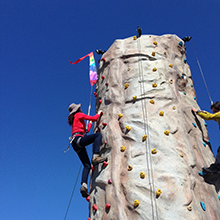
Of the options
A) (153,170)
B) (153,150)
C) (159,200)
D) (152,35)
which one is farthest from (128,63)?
(159,200)

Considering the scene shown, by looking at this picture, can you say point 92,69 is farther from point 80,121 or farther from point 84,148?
point 84,148

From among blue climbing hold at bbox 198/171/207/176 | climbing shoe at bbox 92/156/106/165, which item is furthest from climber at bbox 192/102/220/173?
climbing shoe at bbox 92/156/106/165

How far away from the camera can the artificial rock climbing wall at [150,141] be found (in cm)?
387

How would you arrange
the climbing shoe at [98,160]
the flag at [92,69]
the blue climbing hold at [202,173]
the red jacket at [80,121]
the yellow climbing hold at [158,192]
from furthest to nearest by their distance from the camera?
the flag at [92,69] < the red jacket at [80,121] < the climbing shoe at [98,160] < the blue climbing hold at [202,173] < the yellow climbing hold at [158,192]

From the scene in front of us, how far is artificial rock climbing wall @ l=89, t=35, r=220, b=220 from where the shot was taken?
387cm

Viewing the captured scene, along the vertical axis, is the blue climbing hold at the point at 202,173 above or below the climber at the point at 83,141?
below

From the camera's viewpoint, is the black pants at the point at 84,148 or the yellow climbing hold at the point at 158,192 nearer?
the yellow climbing hold at the point at 158,192

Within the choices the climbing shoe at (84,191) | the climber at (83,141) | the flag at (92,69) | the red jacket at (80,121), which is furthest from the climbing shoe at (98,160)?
the flag at (92,69)

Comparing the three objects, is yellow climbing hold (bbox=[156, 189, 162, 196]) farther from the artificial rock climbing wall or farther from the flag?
the flag

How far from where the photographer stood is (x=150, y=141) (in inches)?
177

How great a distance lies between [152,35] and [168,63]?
1170mm

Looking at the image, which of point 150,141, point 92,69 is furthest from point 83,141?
point 92,69

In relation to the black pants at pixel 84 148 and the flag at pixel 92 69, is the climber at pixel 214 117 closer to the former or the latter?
the black pants at pixel 84 148

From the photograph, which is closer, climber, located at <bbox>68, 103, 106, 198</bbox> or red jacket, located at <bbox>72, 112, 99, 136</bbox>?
climber, located at <bbox>68, 103, 106, 198</bbox>
